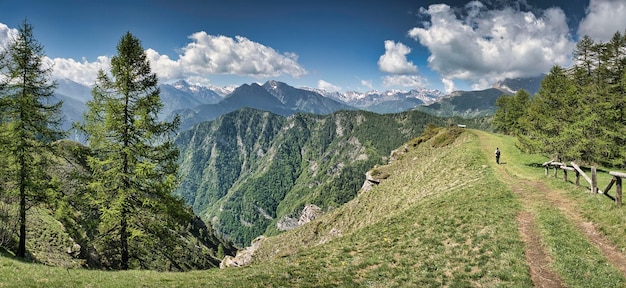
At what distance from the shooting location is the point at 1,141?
66.7ft

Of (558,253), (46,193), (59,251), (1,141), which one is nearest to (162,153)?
(46,193)

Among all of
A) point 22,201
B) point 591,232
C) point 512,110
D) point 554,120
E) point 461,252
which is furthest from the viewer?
point 512,110

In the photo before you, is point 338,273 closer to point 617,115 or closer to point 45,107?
point 45,107

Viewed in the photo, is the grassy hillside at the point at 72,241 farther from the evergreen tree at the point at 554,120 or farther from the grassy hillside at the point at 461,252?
the evergreen tree at the point at 554,120

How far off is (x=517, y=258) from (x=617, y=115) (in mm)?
36539

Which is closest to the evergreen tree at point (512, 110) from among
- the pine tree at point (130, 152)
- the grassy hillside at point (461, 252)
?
the grassy hillside at point (461, 252)

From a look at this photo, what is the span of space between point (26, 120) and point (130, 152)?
828 cm

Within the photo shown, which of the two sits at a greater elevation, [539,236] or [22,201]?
[539,236]

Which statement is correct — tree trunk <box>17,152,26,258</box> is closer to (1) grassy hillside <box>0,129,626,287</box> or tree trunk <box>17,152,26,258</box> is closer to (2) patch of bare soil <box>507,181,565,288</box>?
(1) grassy hillside <box>0,129,626,287</box>

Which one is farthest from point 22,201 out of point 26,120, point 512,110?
point 512,110

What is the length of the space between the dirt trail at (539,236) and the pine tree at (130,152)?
21.2 m

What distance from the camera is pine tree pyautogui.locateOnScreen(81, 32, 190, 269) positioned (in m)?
20.0

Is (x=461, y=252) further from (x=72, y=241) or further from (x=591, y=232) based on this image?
(x=72, y=241)

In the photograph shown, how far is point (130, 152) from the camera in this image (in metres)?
20.0
